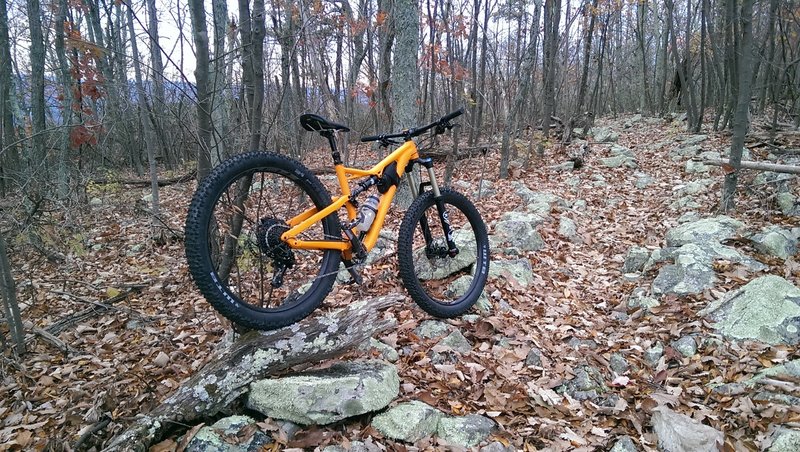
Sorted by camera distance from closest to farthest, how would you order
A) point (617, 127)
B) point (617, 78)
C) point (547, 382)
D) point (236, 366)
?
point (236, 366), point (547, 382), point (617, 127), point (617, 78)

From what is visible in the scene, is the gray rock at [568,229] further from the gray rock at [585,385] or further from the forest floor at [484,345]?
the gray rock at [585,385]

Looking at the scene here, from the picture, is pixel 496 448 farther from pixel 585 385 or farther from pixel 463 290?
pixel 463 290

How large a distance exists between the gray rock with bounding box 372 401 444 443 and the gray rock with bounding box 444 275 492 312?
146cm

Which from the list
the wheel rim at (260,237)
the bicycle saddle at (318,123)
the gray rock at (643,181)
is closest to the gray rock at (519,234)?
the wheel rim at (260,237)

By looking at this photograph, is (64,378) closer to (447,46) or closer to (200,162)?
(200,162)

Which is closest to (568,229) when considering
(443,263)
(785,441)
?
(443,263)

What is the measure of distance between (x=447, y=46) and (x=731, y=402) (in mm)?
12209

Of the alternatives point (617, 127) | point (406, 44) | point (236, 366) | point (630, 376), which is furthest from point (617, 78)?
point (236, 366)

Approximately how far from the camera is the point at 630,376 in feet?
10.1

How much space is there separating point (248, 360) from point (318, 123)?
61.4 inches

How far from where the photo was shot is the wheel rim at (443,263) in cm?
379

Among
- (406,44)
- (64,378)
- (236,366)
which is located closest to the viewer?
(236,366)

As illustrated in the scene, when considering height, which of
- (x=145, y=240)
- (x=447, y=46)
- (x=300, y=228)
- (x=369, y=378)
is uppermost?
(x=447, y=46)

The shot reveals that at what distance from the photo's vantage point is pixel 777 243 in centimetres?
437
